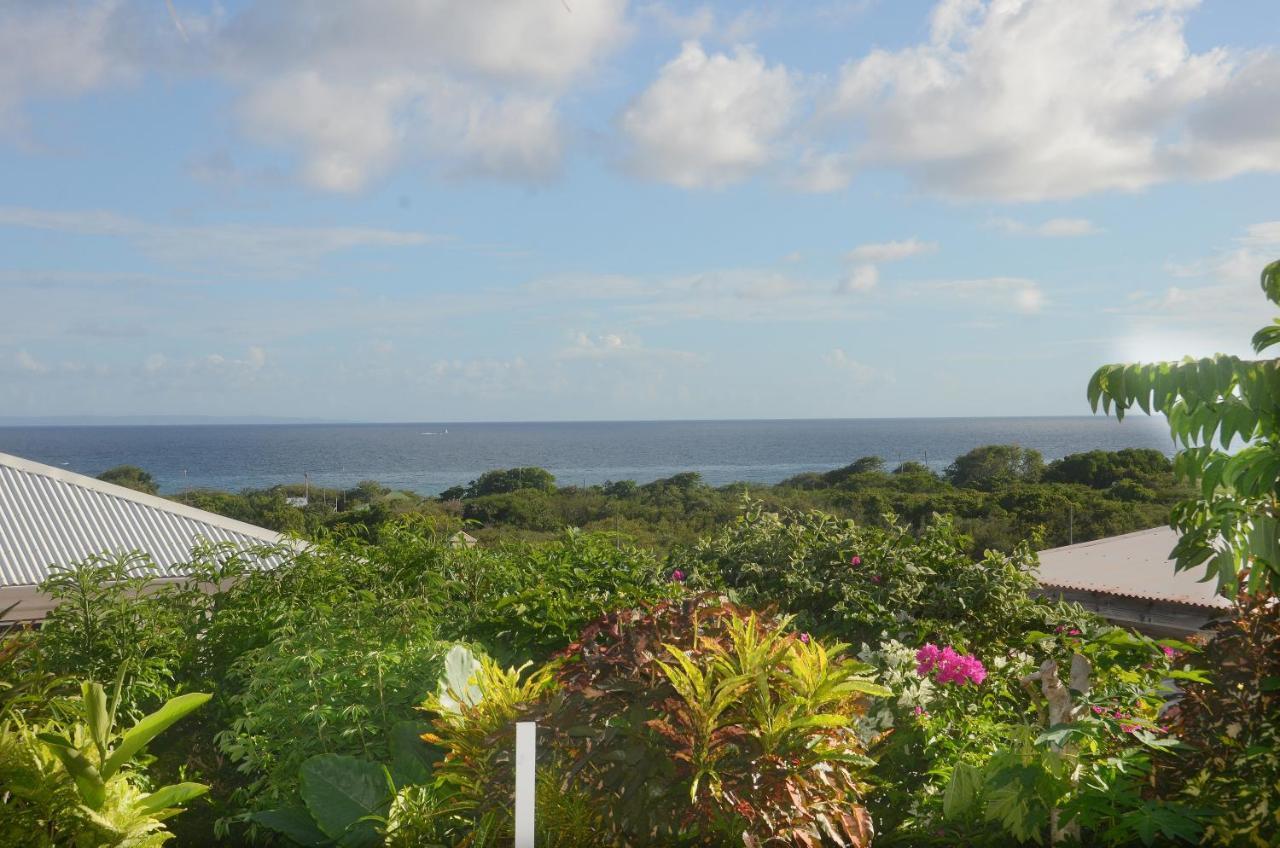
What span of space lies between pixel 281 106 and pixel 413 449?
91048mm

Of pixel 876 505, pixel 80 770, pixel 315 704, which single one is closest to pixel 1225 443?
pixel 315 704

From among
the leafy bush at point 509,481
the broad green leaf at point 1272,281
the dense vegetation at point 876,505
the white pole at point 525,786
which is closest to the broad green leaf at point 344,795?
the white pole at point 525,786

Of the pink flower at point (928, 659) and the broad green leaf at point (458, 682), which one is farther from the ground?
the broad green leaf at point (458, 682)

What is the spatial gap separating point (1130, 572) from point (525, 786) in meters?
6.68

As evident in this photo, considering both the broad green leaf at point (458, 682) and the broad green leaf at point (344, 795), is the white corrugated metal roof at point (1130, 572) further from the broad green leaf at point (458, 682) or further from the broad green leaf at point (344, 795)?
the broad green leaf at point (344, 795)

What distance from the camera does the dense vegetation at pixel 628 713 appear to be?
2.27 metres

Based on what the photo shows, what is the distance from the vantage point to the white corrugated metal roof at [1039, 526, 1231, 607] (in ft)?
21.0

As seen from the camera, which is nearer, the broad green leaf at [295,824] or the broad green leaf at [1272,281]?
the broad green leaf at [295,824]

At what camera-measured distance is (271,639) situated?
143 inches

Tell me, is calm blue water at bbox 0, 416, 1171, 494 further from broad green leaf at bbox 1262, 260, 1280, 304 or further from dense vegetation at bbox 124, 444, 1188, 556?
broad green leaf at bbox 1262, 260, 1280, 304

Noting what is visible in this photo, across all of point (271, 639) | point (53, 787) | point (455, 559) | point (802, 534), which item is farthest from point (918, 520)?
point (53, 787)

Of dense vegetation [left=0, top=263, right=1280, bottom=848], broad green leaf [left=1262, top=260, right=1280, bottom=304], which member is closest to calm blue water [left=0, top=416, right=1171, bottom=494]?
dense vegetation [left=0, top=263, right=1280, bottom=848]

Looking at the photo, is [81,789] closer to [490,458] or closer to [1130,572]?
[1130,572]

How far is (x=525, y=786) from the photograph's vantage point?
1.54 m
